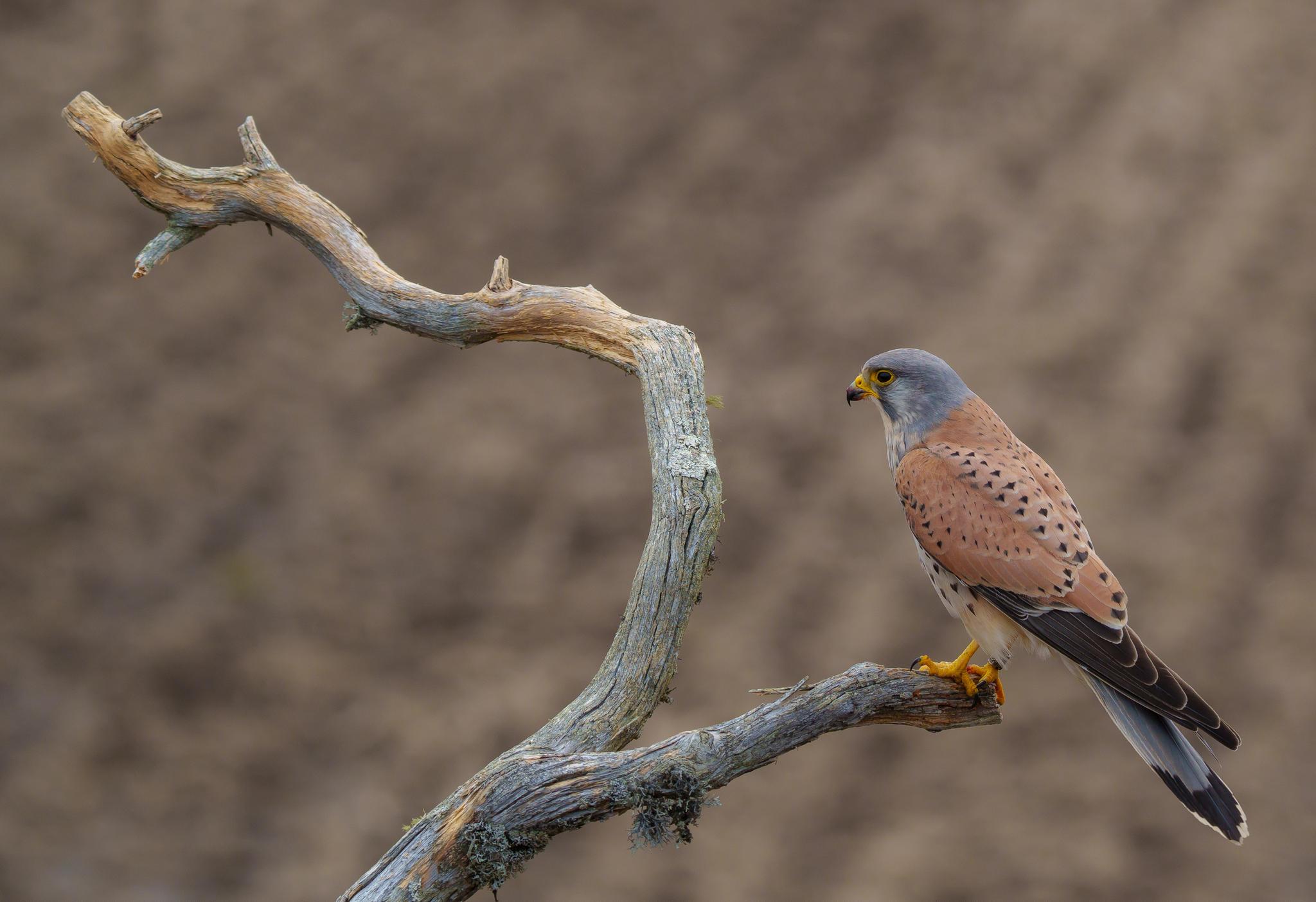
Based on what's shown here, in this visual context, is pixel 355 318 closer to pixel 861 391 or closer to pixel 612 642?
pixel 612 642

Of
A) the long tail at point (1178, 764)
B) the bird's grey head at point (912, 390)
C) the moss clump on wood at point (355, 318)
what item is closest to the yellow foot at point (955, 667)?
the long tail at point (1178, 764)

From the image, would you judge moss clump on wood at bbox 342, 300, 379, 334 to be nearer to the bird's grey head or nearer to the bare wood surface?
the bare wood surface

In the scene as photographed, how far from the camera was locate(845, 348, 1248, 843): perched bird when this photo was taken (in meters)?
1.80

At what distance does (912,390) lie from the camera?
2.08 metres

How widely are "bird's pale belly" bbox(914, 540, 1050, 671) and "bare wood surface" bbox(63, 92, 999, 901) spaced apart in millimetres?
111

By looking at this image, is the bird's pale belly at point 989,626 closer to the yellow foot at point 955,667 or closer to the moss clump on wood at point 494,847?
the yellow foot at point 955,667

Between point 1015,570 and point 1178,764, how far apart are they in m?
0.41

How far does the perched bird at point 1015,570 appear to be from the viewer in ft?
5.91

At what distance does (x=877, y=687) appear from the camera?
1.88m

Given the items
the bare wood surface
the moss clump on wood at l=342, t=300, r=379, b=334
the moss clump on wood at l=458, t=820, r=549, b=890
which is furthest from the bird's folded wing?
the moss clump on wood at l=342, t=300, r=379, b=334

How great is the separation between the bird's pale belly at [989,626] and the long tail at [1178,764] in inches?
4.0

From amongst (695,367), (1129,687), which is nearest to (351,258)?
(695,367)

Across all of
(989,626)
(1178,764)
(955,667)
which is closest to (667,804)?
(955,667)

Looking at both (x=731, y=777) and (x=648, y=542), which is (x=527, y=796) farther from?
(x=648, y=542)
